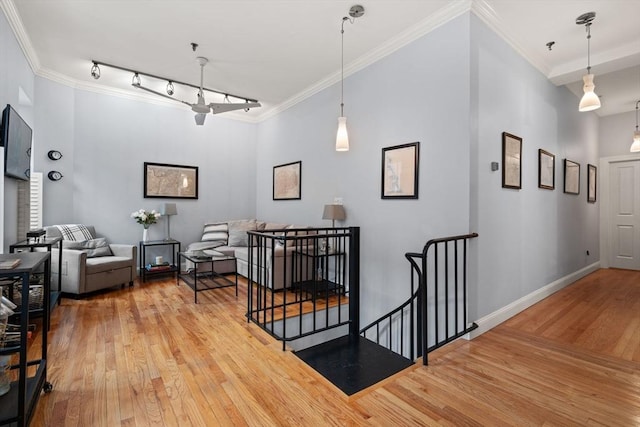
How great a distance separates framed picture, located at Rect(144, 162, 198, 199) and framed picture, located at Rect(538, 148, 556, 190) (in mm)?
5650

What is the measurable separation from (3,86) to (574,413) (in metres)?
5.26

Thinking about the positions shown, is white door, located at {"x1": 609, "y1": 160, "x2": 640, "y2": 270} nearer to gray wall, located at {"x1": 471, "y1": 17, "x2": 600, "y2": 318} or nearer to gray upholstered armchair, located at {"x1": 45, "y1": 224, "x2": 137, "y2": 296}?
gray wall, located at {"x1": 471, "y1": 17, "x2": 600, "y2": 318}

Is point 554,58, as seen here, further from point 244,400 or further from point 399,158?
point 244,400

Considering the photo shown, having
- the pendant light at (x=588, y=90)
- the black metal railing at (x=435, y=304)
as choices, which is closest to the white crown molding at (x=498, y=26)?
the pendant light at (x=588, y=90)

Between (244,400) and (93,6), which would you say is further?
(93,6)

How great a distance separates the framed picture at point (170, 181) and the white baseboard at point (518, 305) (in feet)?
17.1

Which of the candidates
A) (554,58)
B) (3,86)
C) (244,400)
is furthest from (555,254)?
(3,86)

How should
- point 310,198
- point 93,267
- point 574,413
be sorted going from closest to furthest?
point 574,413 < point 93,267 < point 310,198

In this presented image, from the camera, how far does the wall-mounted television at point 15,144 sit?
2.73 m

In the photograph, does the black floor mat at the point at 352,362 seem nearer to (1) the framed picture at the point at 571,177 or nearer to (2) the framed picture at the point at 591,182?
(1) the framed picture at the point at 571,177

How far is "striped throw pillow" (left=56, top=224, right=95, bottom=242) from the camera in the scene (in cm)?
429

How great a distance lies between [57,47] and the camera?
3.74 meters

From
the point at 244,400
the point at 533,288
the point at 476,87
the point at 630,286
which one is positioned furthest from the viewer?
the point at 630,286

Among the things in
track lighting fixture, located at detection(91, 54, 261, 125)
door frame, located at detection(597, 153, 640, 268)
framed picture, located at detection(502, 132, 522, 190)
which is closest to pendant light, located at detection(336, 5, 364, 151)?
track lighting fixture, located at detection(91, 54, 261, 125)
